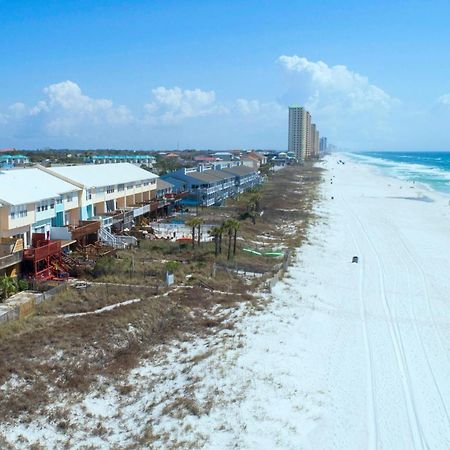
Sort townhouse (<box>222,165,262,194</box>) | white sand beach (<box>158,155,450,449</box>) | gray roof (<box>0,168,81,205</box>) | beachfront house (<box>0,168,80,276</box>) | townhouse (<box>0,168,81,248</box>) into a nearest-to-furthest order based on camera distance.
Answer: white sand beach (<box>158,155,450,449</box>)
beachfront house (<box>0,168,80,276</box>)
townhouse (<box>0,168,81,248</box>)
gray roof (<box>0,168,81,205</box>)
townhouse (<box>222,165,262,194</box>)

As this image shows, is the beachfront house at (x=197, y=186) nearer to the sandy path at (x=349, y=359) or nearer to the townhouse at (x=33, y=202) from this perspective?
the townhouse at (x=33, y=202)

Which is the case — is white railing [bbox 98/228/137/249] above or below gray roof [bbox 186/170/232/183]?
below

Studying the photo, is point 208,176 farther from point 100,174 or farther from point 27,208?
point 27,208

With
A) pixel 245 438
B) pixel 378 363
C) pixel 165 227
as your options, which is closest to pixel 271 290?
pixel 378 363

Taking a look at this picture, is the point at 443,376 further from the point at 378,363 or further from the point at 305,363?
the point at 305,363

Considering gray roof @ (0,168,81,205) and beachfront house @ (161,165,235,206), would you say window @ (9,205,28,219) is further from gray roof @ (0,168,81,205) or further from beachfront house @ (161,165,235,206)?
beachfront house @ (161,165,235,206)

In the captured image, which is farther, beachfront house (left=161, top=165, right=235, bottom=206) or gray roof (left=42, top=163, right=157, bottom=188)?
beachfront house (left=161, top=165, right=235, bottom=206)

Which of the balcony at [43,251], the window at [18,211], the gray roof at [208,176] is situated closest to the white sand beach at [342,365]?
the balcony at [43,251]

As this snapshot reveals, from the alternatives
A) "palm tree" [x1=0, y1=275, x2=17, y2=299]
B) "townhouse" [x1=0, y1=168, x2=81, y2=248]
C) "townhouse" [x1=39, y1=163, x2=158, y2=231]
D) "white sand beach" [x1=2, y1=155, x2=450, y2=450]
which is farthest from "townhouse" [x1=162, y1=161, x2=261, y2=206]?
"palm tree" [x1=0, y1=275, x2=17, y2=299]

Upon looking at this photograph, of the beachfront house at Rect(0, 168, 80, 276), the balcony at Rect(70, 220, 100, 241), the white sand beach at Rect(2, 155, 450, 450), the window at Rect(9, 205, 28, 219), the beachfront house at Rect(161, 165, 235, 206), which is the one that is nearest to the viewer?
the white sand beach at Rect(2, 155, 450, 450)

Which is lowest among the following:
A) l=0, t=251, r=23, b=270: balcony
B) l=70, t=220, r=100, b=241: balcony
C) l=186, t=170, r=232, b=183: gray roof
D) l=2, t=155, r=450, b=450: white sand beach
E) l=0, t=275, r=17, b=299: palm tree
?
l=2, t=155, r=450, b=450: white sand beach
